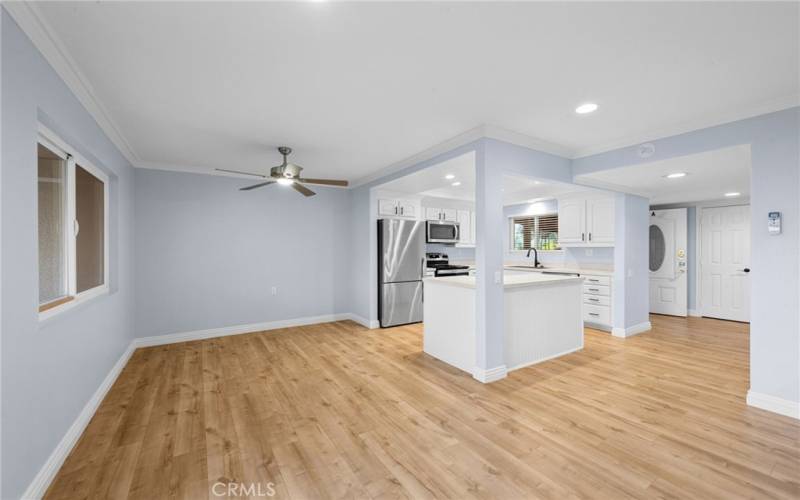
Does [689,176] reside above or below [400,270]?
above

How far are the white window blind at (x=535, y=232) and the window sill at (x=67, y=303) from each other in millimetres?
6949

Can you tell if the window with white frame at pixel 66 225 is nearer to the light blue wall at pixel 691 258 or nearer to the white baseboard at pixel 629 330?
the white baseboard at pixel 629 330

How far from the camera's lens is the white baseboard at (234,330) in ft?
14.6

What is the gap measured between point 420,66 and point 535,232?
5.78m

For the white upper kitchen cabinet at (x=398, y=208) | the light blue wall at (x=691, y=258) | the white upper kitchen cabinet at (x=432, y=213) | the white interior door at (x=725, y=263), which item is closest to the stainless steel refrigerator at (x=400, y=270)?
the white upper kitchen cabinet at (x=398, y=208)

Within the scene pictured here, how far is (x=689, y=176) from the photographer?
4.01 m

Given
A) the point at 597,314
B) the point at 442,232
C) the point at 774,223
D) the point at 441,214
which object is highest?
the point at 441,214

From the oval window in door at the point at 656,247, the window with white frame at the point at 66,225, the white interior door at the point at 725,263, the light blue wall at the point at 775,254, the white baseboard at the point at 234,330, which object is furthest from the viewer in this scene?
the oval window in door at the point at 656,247

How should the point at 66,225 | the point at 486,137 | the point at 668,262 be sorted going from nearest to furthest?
1. the point at 66,225
2. the point at 486,137
3. the point at 668,262

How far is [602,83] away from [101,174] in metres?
4.44

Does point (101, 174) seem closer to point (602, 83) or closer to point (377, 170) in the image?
point (377, 170)

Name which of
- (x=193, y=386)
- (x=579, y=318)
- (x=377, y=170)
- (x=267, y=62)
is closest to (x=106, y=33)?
(x=267, y=62)

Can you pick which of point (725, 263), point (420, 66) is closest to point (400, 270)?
point (420, 66)

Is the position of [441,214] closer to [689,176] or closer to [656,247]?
[689,176]
